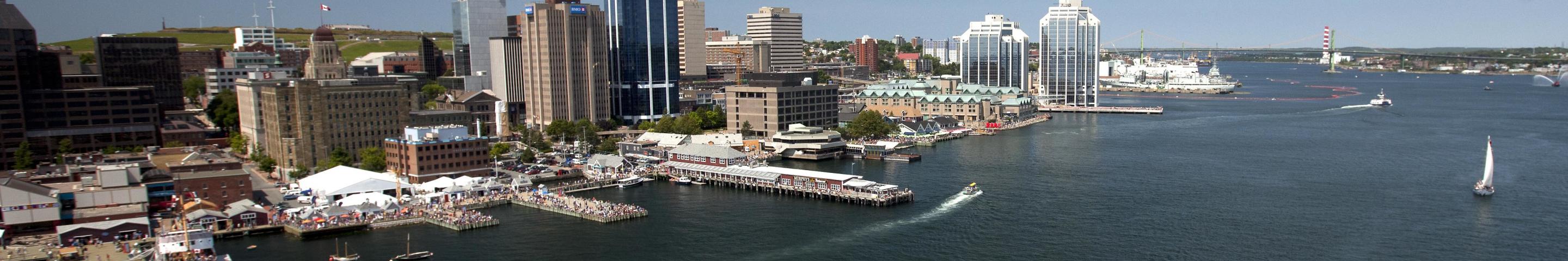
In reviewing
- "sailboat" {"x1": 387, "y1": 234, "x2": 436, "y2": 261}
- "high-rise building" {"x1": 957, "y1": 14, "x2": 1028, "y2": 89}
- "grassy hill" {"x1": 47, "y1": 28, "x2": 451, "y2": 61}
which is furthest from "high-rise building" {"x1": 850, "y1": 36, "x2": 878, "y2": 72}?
"sailboat" {"x1": 387, "y1": 234, "x2": 436, "y2": 261}

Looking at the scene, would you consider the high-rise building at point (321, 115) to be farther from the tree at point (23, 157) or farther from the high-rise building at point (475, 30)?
the high-rise building at point (475, 30)

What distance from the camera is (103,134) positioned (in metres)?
47.6

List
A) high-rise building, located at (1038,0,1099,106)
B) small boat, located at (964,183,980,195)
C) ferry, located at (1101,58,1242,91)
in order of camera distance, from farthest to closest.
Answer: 1. ferry, located at (1101,58,1242,91)
2. high-rise building, located at (1038,0,1099,106)
3. small boat, located at (964,183,980,195)

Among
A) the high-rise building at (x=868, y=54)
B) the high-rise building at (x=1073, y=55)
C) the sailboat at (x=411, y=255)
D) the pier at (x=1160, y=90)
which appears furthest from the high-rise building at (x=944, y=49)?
the sailboat at (x=411, y=255)

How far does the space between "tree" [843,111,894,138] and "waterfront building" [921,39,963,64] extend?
10299cm

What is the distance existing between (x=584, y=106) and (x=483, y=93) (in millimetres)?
5906

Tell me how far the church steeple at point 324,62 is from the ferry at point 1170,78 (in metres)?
95.5

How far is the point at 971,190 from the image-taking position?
39375 millimetres

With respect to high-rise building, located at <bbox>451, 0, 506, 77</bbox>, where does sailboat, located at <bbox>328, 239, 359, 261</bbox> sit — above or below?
below

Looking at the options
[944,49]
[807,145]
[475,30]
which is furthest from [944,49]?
[807,145]

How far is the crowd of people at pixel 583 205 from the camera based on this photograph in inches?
1368

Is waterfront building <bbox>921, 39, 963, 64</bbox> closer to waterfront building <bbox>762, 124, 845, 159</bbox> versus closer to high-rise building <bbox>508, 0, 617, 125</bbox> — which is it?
high-rise building <bbox>508, 0, 617, 125</bbox>

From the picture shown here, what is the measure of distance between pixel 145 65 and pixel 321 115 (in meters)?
27.0

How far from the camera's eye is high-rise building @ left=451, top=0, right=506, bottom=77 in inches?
3027
